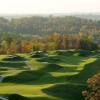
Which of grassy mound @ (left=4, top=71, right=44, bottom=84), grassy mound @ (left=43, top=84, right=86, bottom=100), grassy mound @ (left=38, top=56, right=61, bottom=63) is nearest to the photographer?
grassy mound @ (left=43, top=84, right=86, bottom=100)

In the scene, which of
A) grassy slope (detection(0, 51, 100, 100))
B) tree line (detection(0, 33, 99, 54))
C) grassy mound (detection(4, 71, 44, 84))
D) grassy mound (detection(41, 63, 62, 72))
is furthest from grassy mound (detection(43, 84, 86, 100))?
tree line (detection(0, 33, 99, 54))

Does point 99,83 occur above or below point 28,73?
above

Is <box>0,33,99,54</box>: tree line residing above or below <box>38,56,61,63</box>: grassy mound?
below

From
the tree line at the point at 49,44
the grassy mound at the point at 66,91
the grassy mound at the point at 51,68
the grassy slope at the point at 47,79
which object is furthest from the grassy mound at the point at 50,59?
the tree line at the point at 49,44

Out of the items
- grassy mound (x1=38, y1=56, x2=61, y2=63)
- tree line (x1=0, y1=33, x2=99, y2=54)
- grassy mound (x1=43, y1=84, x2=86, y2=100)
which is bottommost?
tree line (x1=0, y1=33, x2=99, y2=54)

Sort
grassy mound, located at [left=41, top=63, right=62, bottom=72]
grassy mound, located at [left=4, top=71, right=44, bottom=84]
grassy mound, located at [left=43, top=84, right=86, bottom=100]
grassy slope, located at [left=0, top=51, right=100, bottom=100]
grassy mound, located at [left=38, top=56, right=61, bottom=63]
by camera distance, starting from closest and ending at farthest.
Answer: grassy slope, located at [left=0, top=51, right=100, bottom=100], grassy mound, located at [left=43, top=84, right=86, bottom=100], grassy mound, located at [left=4, top=71, right=44, bottom=84], grassy mound, located at [left=41, top=63, right=62, bottom=72], grassy mound, located at [left=38, top=56, right=61, bottom=63]

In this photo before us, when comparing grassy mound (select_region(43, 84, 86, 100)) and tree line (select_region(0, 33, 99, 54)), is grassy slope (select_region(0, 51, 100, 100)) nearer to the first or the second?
grassy mound (select_region(43, 84, 86, 100))

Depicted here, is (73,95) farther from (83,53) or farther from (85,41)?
(85,41)

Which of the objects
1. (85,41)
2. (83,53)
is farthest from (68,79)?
(85,41)
